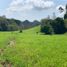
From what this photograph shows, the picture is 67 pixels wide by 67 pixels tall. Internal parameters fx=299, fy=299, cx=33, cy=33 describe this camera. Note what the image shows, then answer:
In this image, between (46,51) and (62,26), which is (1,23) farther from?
(46,51)

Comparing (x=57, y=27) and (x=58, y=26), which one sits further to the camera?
(x=57, y=27)

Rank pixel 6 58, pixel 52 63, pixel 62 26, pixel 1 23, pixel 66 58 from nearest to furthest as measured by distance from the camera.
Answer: pixel 52 63 → pixel 66 58 → pixel 6 58 → pixel 62 26 → pixel 1 23

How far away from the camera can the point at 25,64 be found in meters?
26.0

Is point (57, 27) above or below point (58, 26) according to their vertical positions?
below

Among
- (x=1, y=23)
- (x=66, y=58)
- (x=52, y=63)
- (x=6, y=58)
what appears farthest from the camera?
(x=1, y=23)

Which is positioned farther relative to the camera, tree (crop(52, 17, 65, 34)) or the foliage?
tree (crop(52, 17, 65, 34))

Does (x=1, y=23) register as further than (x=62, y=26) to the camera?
Yes

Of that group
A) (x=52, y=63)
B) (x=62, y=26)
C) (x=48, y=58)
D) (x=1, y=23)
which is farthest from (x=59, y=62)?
(x=1, y=23)

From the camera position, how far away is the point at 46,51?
32.2 m

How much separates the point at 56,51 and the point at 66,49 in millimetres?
1318

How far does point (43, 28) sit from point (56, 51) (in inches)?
4062

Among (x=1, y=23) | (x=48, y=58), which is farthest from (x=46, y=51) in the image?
(x=1, y=23)

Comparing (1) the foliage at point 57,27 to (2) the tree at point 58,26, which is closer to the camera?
(1) the foliage at point 57,27

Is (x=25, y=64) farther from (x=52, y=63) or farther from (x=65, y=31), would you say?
(x=65, y=31)
